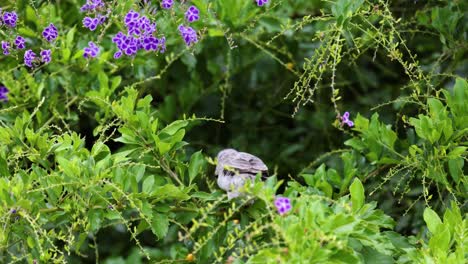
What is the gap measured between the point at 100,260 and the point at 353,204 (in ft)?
5.74

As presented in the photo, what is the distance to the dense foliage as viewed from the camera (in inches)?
80.7

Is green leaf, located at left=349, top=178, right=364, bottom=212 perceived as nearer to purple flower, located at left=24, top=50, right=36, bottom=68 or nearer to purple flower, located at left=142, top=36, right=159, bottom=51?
purple flower, located at left=142, top=36, right=159, bottom=51

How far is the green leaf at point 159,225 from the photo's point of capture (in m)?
2.14

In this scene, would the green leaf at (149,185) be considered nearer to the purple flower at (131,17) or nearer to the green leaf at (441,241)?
the purple flower at (131,17)

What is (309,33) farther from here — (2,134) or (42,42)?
(2,134)

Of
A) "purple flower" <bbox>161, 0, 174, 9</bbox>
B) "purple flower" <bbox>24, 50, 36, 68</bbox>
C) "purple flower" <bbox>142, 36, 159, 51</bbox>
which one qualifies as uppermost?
"purple flower" <bbox>161, 0, 174, 9</bbox>

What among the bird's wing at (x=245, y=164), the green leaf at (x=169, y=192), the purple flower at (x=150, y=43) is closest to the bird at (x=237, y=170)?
the bird's wing at (x=245, y=164)

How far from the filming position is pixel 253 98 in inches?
141

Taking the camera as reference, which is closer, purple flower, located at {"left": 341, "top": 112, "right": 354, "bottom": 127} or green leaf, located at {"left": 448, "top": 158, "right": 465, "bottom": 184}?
green leaf, located at {"left": 448, "top": 158, "right": 465, "bottom": 184}

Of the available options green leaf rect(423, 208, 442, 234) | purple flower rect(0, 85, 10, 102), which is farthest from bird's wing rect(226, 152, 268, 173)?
purple flower rect(0, 85, 10, 102)

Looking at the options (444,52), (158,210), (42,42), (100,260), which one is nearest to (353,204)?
(158,210)

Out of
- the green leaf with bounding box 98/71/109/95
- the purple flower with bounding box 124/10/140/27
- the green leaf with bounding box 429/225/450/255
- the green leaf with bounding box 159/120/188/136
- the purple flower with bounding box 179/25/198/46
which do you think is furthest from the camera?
the green leaf with bounding box 98/71/109/95

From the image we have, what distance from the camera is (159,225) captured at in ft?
7.06

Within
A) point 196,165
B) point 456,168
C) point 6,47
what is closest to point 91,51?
point 6,47
